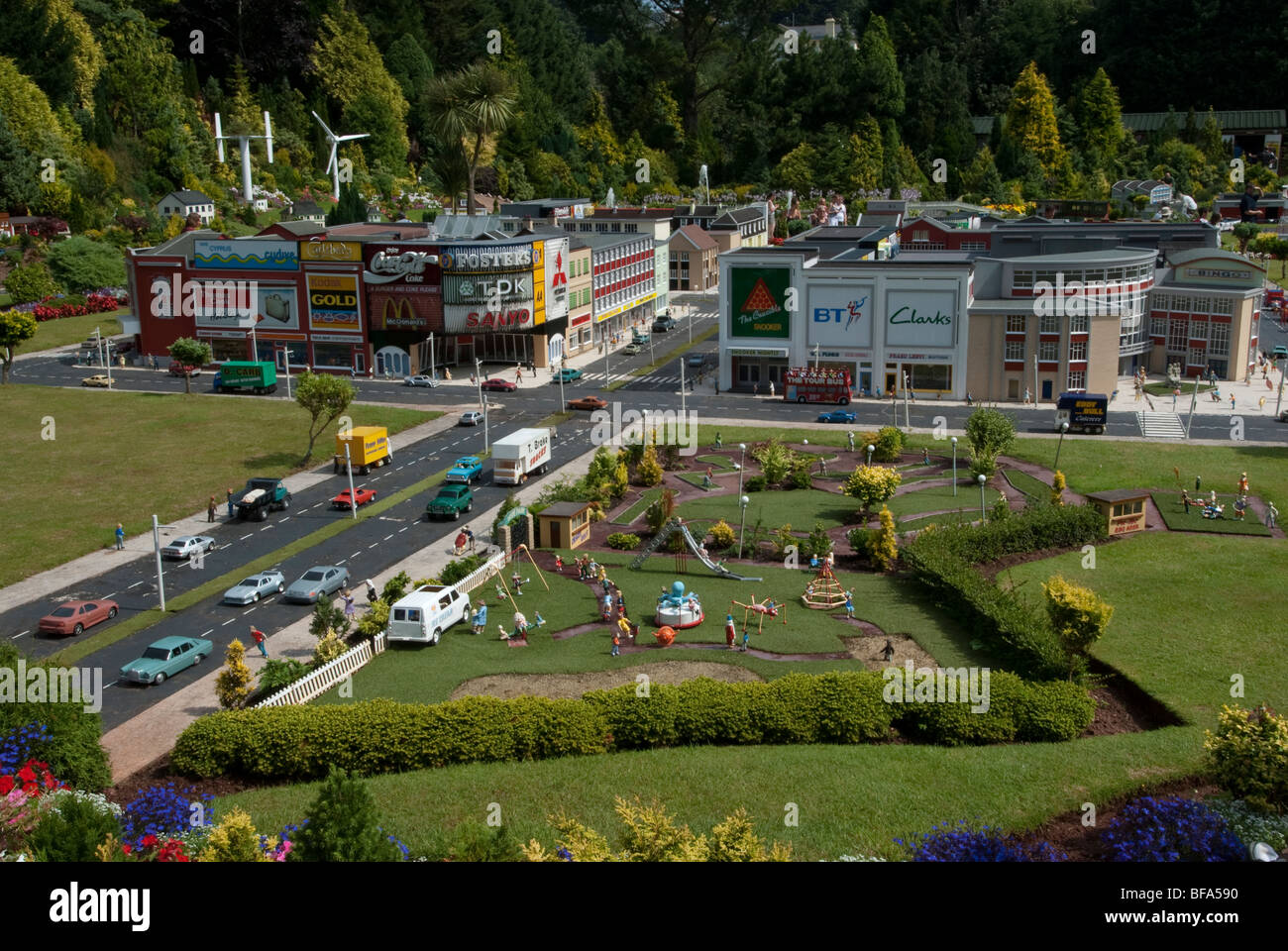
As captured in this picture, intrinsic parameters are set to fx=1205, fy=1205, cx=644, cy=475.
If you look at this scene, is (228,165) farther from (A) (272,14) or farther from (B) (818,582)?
(B) (818,582)

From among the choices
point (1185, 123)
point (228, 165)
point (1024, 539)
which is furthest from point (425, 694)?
point (1185, 123)

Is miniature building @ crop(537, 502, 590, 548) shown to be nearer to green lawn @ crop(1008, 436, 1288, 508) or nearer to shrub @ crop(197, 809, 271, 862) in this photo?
green lawn @ crop(1008, 436, 1288, 508)

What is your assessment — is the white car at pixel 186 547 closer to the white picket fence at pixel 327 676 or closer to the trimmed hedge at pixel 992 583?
the white picket fence at pixel 327 676

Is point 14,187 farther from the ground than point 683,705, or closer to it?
farther from the ground

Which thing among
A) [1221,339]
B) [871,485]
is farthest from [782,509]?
[1221,339]

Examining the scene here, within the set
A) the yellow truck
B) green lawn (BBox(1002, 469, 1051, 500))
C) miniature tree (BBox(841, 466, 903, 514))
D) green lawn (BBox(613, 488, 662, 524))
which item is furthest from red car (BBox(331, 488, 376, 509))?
green lawn (BBox(1002, 469, 1051, 500))

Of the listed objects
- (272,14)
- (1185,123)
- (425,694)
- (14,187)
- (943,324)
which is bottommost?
(425,694)

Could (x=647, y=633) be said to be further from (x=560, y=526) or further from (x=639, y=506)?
(x=639, y=506)
